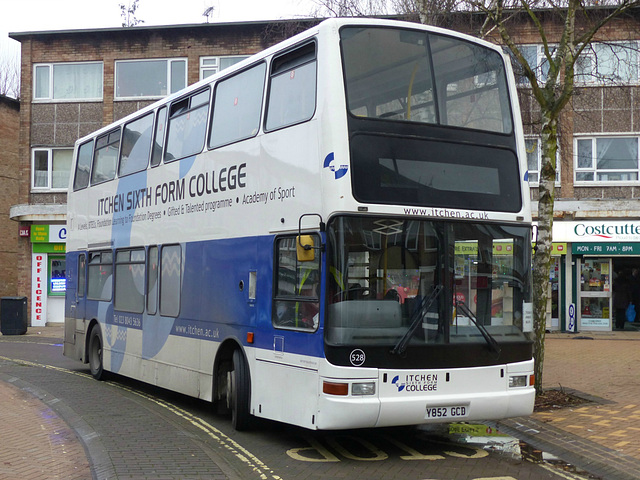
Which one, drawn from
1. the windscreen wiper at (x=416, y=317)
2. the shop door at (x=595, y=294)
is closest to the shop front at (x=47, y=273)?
the shop door at (x=595, y=294)

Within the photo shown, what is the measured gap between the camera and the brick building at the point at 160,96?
2466 centimetres

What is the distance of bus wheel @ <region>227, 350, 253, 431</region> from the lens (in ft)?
30.7

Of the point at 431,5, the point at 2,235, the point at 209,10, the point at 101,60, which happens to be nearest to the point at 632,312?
the point at 431,5

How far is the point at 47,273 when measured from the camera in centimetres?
2967

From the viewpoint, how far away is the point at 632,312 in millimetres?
25391

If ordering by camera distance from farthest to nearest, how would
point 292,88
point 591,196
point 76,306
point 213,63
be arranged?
1. point 213,63
2. point 591,196
3. point 76,306
4. point 292,88

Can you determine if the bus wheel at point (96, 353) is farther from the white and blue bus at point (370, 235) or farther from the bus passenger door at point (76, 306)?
the white and blue bus at point (370, 235)

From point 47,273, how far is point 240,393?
22132mm

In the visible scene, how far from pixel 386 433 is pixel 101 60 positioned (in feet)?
75.6

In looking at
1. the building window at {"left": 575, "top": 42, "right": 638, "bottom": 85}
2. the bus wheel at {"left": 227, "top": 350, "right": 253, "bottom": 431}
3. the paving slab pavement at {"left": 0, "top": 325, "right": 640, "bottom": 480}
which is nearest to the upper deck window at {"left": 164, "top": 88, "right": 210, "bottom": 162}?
the bus wheel at {"left": 227, "top": 350, "right": 253, "bottom": 431}

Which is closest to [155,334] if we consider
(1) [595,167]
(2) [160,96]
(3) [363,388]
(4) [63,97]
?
(3) [363,388]

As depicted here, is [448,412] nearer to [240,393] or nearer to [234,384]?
[240,393]

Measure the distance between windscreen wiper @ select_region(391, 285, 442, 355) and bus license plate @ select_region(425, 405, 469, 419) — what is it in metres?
0.66

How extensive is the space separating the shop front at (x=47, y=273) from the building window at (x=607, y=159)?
57.0 feet
